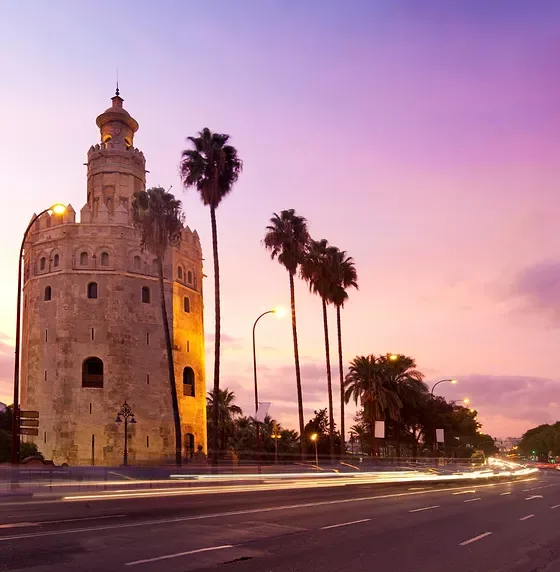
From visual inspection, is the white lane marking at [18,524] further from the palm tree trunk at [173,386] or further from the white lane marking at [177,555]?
the palm tree trunk at [173,386]

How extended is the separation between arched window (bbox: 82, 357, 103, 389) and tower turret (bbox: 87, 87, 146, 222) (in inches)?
514

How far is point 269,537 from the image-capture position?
475 inches

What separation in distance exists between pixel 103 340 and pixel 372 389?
25901mm

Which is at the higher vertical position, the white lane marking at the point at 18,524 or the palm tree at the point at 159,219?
the palm tree at the point at 159,219

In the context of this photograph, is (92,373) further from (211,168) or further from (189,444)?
(211,168)

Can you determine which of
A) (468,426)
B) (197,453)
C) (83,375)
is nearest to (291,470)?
(197,453)

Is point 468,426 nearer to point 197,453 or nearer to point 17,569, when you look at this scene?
point 197,453

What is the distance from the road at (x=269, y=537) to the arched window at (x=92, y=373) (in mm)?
35918

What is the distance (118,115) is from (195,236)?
42.2ft

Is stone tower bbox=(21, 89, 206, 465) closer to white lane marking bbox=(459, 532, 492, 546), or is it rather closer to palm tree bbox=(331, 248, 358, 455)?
palm tree bbox=(331, 248, 358, 455)

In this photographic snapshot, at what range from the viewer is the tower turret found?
6072 centimetres

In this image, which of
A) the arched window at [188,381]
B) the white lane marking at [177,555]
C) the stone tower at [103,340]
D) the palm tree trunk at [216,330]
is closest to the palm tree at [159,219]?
the palm tree trunk at [216,330]

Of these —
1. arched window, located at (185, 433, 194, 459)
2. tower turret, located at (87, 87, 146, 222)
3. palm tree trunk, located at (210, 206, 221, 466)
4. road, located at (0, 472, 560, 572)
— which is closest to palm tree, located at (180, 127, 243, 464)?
palm tree trunk, located at (210, 206, 221, 466)

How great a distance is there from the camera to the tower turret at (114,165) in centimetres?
6072
